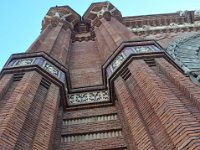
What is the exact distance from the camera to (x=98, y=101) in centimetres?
820

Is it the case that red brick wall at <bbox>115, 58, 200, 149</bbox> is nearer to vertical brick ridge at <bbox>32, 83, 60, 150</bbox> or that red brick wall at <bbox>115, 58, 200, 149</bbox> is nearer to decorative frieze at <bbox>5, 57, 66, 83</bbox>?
vertical brick ridge at <bbox>32, 83, 60, 150</bbox>

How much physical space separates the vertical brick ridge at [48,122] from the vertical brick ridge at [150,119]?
136 cm

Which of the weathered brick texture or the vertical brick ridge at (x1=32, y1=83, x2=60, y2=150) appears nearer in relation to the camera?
the weathered brick texture

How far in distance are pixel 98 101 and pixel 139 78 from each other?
1.65 m

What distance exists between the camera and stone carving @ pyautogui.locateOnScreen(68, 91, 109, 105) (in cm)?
823

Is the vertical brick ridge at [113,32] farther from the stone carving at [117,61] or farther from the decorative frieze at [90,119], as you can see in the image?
the decorative frieze at [90,119]

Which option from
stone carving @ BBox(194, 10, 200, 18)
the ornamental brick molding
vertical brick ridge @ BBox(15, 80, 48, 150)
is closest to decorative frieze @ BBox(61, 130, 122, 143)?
the ornamental brick molding

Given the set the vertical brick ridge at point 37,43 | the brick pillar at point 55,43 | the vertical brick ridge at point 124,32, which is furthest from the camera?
the vertical brick ridge at point 124,32

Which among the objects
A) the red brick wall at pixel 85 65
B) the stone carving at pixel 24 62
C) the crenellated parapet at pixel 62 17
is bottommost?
the red brick wall at pixel 85 65

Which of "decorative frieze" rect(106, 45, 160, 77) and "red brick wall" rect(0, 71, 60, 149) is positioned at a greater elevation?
"decorative frieze" rect(106, 45, 160, 77)

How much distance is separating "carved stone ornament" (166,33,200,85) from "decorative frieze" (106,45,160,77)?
86 cm

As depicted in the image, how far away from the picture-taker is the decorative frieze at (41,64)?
8.12m

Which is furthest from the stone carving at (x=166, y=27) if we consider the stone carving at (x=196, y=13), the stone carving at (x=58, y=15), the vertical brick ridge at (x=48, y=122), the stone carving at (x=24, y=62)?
the vertical brick ridge at (x=48, y=122)

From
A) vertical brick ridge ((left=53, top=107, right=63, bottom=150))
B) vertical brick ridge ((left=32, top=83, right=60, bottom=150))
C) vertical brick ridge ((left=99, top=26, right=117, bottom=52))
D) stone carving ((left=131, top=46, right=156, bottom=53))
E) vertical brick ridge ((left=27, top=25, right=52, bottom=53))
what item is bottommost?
vertical brick ridge ((left=53, top=107, right=63, bottom=150))
